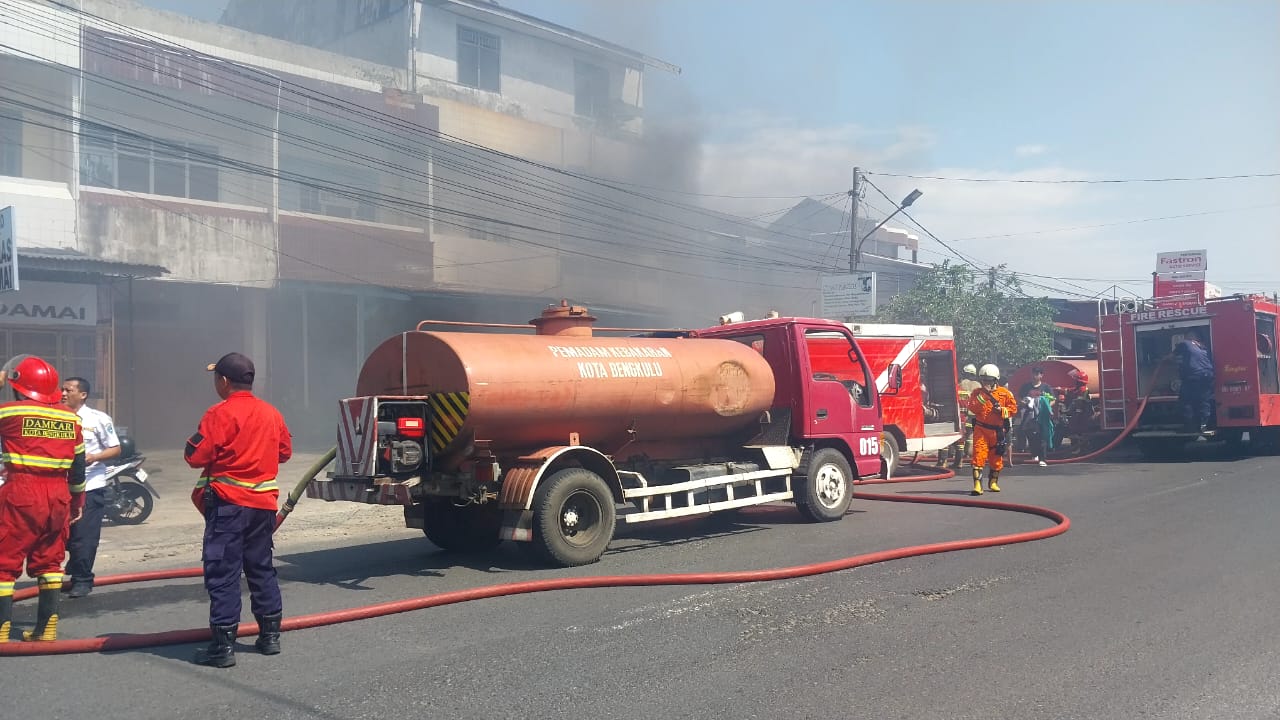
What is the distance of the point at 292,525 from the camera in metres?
11.9

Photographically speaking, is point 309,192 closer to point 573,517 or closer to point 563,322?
point 563,322

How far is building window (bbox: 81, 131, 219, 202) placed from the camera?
21750 millimetres

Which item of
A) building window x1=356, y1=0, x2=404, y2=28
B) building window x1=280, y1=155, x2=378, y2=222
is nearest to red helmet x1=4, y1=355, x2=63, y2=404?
building window x1=280, y1=155, x2=378, y2=222

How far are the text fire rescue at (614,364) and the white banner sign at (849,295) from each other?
17104 mm

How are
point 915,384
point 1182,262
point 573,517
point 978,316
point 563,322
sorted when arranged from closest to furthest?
point 573,517
point 563,322
point 915,384
point 1182,262
point 978,316

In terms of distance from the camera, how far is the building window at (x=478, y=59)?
32.5 m

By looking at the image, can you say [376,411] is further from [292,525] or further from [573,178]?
[573,178]

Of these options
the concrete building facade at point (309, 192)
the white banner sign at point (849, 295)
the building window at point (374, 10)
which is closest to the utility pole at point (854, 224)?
the white banner sign at point (849, 295)

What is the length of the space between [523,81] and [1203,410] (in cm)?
2436

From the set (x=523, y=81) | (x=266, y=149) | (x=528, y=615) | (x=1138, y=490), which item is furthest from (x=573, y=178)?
(x=528, y=615)

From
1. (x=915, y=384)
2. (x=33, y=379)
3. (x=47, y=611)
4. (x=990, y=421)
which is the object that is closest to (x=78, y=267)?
(x=33, y=379)

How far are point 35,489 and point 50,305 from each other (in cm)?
1444

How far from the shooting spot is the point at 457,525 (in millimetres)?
8812

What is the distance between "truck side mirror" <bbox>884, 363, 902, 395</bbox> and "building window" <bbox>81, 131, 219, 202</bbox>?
15002 millimetres
